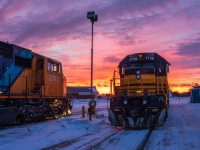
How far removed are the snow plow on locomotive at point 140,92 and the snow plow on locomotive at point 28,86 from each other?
495 centimetres

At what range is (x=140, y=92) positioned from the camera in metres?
15.6

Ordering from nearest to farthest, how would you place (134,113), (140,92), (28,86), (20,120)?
(134,113)
(140,92)
(20,120)
(28,86)

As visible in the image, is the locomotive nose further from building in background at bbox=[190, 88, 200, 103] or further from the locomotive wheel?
building in background at bbox=[190, 88, 200, 103]

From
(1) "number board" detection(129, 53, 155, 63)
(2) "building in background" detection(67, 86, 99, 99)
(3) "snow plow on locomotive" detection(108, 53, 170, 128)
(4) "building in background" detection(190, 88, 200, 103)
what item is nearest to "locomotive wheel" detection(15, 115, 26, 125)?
(3) "snow plow on locomotive" detection(108, 53, 170, 128)

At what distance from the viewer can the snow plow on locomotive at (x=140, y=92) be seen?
14383 millimetres

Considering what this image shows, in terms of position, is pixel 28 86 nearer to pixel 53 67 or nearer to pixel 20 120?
pixel 20 120

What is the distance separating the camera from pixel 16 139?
11.3m

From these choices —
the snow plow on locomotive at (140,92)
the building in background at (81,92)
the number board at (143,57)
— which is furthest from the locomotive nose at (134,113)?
the building in background at (81,92)

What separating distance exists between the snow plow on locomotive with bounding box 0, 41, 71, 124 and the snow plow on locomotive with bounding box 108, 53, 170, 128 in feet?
16.3

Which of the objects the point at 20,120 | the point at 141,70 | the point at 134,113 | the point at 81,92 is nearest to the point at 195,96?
the point at 141,70

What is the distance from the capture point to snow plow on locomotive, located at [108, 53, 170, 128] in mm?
14383

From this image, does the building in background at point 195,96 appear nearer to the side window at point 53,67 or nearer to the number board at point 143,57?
the side window at point 53,67

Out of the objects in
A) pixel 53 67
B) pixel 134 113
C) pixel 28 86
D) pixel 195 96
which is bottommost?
pixel 134 113

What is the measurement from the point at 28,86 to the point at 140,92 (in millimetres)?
6951
